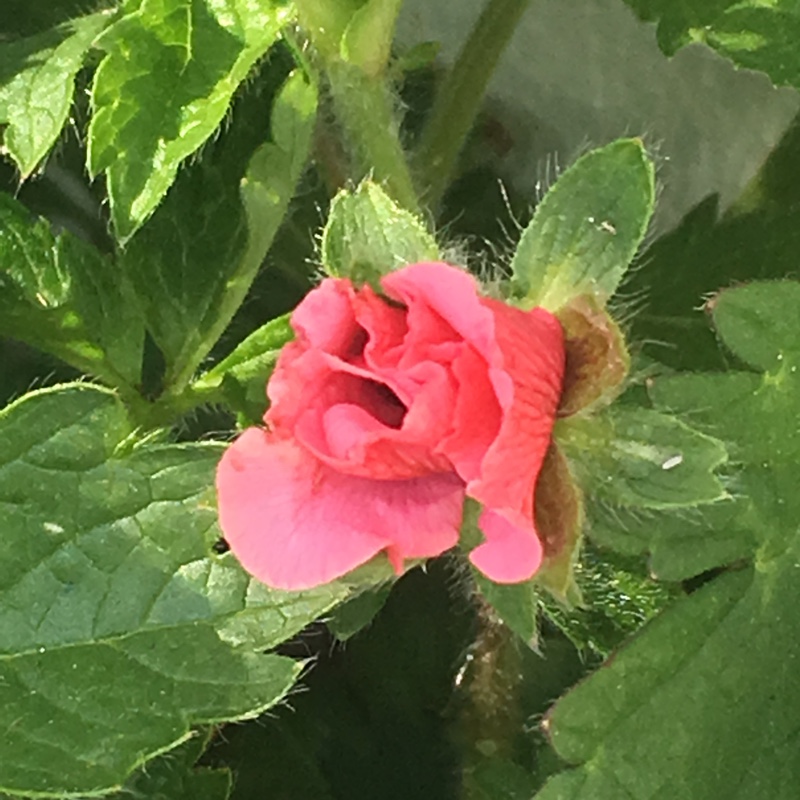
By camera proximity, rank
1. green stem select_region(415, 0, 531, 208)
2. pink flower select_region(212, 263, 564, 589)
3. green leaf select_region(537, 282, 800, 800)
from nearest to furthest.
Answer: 1. pink flower select_region(212, 263, 564, 589)
2. green leaf select_region(537, 282, 800, 800)
3. green stem select_region(415, 0, 531, 208)

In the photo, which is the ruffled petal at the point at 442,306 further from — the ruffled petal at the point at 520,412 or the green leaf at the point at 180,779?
the green leaf at the point at 180,779

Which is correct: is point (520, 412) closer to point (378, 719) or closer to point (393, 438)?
point (393, 438)

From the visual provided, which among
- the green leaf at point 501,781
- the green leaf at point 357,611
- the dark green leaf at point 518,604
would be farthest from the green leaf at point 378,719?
the dark green leaf at point 518,604

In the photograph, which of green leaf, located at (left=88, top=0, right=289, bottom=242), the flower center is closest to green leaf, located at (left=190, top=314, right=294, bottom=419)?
green leaf, located at (left=88, top=0, right=289, bottom=242)

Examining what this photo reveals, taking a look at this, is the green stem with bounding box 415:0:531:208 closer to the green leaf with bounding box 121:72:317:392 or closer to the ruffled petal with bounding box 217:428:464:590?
the green leaf with bounding box 121:72:317:392

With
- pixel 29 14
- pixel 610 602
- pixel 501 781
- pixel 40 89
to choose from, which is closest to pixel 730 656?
pixel 610 602

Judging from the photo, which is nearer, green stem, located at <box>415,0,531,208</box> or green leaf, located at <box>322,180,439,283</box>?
green leaf, located at <box>322,180,439,283</box>

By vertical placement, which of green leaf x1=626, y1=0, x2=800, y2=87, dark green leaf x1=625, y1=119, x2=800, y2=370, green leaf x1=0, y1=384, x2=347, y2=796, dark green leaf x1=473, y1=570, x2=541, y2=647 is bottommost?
green leaf x1=0, y1=384, x2=347, y2=796
